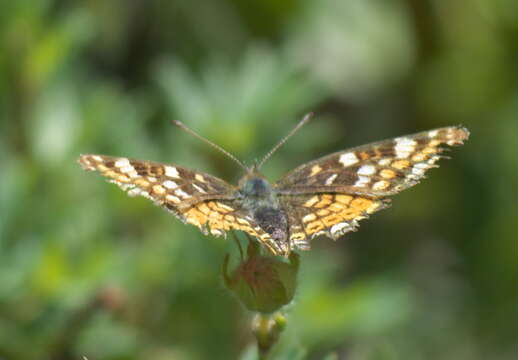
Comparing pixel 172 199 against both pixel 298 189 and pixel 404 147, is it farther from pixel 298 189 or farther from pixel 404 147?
pixel 404 147

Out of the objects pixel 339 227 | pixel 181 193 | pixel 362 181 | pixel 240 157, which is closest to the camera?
pixel 339 227

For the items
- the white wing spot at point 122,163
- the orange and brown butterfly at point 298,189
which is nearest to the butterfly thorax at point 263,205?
the orange and brown butterfly at point 298,189

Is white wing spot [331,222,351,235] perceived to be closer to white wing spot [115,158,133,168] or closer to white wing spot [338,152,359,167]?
white wing spot [338,152,359,167]

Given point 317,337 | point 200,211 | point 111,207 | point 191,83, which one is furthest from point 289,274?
point 191,83

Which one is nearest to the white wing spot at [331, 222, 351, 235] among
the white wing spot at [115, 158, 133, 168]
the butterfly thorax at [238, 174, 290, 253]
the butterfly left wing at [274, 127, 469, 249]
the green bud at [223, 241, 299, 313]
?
the butterfly left wing at [274, 127, 469, 249]

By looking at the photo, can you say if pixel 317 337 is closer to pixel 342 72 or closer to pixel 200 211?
pixel 200 211

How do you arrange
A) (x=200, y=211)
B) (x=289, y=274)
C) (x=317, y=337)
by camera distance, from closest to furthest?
(x=289, y=274) → (x=200, y=211) → (x=317, y=337)

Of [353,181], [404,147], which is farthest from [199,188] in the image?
[404,147]
